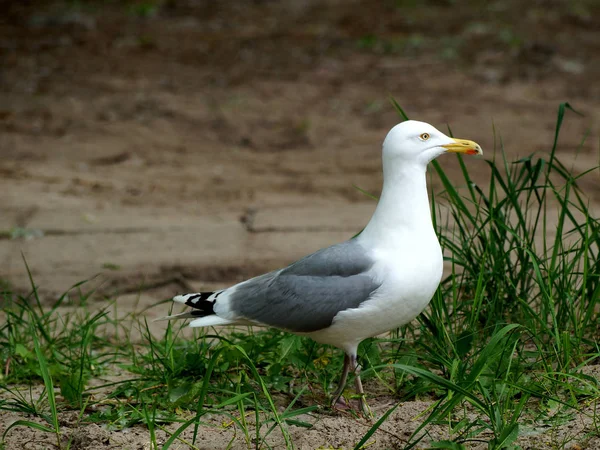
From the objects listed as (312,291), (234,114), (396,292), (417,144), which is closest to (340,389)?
(312,291)

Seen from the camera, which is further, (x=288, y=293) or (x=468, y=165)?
(x=468, y=165)

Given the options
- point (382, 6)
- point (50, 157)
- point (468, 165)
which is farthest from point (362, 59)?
point (50, 157)

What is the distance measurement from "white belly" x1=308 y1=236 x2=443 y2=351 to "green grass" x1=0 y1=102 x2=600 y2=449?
18 centimetres

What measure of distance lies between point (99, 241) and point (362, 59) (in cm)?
529

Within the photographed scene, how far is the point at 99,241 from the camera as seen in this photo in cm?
581

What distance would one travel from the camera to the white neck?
3.18m

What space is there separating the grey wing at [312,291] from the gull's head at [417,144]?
363mm

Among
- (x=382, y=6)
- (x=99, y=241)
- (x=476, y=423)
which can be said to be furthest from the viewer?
(x=382, y=6)

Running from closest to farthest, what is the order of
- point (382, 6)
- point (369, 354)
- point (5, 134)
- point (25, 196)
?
1. point (369, 354)
2. point (25, 196)
3. point (5, 134)
4. point (382, 6)

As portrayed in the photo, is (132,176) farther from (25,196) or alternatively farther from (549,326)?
(549,326)

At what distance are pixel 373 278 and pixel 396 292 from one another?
0.10 m

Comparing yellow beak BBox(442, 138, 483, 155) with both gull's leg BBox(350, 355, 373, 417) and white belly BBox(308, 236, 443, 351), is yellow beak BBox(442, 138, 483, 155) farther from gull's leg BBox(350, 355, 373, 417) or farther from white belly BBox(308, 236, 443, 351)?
gull's leg BBox(350, 355, 373, 417)

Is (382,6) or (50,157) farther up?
(382,6)

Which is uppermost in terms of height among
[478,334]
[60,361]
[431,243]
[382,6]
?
[382,6]
